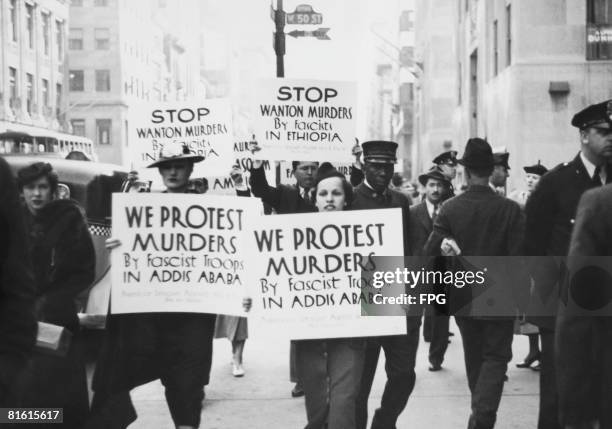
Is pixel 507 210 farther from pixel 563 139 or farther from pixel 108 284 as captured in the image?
pixel 563 139

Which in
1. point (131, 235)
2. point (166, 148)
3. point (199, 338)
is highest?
point (166, 148)

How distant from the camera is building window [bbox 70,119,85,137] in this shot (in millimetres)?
75250

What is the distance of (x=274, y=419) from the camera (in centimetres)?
770

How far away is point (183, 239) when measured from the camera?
629 cm

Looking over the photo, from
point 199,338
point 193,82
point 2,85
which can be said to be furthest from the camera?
point 193,82

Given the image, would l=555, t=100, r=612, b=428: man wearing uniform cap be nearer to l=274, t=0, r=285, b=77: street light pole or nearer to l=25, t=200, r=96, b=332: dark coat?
l=25, t=200, r=96, b=332: dark coat

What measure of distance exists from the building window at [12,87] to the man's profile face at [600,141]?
48973 mm

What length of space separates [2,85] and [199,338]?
153ft

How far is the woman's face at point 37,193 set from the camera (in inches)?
226

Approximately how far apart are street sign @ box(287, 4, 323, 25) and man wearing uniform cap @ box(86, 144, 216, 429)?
10.0 metres

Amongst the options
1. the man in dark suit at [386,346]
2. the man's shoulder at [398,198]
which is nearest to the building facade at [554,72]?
the man's shoulder at [398,198]

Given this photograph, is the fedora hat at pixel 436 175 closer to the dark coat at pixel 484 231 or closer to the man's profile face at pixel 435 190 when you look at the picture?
the man's profile face at pixel 435 190

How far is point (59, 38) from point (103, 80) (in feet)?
38.8

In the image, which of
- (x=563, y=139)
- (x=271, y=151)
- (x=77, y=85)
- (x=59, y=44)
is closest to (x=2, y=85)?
(x=59, y=44)
